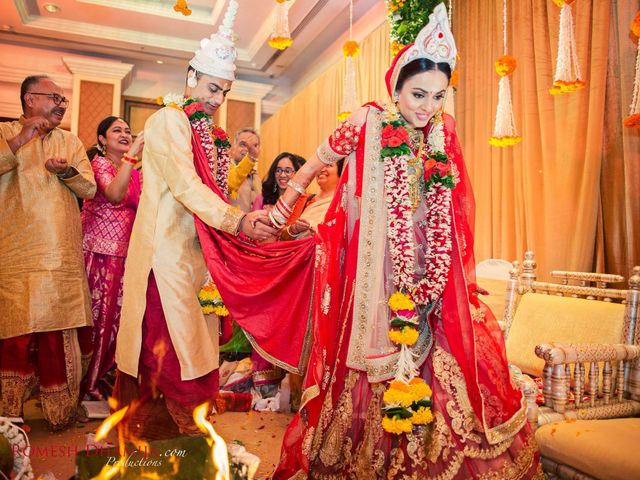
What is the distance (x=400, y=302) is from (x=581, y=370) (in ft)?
2.94

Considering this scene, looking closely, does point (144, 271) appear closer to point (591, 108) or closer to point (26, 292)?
point (26, 292)

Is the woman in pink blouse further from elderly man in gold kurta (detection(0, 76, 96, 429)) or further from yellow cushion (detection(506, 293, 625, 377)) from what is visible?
yellow cushion (detection(506, 293, 625, 377))

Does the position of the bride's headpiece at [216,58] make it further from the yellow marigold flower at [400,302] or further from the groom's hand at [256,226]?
the yellow marigold flower at [400,302]

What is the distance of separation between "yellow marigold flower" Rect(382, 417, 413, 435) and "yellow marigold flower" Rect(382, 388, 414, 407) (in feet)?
0.18

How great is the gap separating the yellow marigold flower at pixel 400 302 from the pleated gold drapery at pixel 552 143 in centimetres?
187

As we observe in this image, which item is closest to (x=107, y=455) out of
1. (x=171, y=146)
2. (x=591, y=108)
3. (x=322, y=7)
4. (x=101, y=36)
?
(x=171, y=146)

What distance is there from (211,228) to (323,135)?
5175 millimetres

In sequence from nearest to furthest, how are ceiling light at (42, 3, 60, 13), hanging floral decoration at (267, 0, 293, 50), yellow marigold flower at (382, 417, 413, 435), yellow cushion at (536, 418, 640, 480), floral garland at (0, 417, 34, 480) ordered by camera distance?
floral garland at (0, 417, 34, 480)
yellow cushion at (536, 418, 640, 480)
yellow marigold flower at (382, 417, 413, 435)
hanging floral decoration at (267, 0, 293, 50)
ceiling light at (42, 3, 60, 13)

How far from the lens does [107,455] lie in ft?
3.42

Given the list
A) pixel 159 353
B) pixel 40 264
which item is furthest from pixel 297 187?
pixel 40 264

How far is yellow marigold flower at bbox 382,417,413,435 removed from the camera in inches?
71.3

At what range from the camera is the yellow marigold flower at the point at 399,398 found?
1830mm

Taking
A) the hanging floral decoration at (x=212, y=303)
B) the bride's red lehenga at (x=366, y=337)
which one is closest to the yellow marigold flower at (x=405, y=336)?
the bride's red lehenga at (x=366, y=337)

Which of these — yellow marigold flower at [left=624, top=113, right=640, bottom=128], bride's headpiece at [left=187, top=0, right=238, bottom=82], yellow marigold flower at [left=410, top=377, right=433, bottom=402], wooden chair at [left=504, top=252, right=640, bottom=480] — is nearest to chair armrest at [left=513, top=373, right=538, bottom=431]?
wooden chair at [left=504, top=252, right=640, bottom=480]
